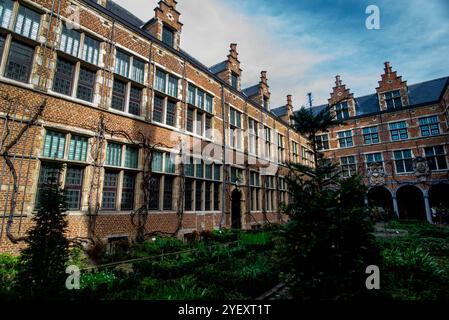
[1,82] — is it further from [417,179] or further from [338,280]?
[417,179]

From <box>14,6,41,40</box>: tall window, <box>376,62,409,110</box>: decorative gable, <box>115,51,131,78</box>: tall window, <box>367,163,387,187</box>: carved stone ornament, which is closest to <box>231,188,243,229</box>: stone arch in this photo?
<box>115,51,131,78</box>: tall window

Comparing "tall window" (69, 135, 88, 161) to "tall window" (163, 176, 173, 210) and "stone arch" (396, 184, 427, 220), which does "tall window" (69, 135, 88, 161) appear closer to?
"tall window" (163, 176, 173, 210)

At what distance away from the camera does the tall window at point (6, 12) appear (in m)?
6.88

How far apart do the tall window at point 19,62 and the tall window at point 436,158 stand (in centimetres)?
3111

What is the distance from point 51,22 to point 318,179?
9786 mm

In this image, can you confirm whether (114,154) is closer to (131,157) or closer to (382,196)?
(131,157)

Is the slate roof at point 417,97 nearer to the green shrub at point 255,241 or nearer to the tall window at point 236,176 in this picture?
the tall window at point 236,176

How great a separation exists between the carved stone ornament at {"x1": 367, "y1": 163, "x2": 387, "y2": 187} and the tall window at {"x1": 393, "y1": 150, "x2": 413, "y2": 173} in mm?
1472

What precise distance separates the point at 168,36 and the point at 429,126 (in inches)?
1052

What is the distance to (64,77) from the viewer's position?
26.6 ft

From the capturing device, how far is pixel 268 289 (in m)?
4.86

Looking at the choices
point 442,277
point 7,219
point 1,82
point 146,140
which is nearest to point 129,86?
point 146,140

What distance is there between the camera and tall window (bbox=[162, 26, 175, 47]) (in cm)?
1206

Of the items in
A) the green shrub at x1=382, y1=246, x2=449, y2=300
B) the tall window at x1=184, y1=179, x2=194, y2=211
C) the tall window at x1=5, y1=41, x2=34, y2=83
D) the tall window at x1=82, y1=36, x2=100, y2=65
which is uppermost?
the tall window at x1=82, y1=36, x2=100, y2=65
